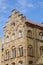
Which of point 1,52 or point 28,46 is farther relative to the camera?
point 1,52

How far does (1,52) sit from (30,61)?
1041cm

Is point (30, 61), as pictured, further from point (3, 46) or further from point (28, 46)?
point (3, 46)

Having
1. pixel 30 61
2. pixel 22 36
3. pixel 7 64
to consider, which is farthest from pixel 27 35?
pixel 7 64

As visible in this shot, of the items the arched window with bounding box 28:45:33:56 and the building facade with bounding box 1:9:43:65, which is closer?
the building facade with bounding box 1:9:43:65

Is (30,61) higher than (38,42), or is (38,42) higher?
(38,42)

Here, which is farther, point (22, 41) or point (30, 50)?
point (30, 50)

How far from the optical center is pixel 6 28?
63.1m

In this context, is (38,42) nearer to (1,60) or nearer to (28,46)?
(28,46)

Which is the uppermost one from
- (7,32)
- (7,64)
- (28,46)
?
(7,32)

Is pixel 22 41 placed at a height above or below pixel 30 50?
above

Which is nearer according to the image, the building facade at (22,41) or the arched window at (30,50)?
the building facade at (22,41)

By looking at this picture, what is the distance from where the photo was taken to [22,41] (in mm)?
56969

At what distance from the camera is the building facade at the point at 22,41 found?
5644 centimetres

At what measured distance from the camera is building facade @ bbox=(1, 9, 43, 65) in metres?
56.4
